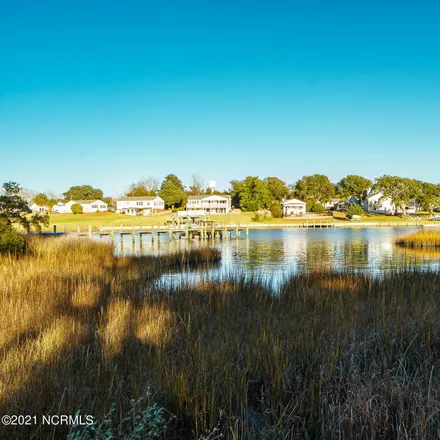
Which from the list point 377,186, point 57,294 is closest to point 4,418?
point 57,294

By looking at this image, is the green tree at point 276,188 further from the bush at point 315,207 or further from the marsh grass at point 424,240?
the marsh grass at point 424,240

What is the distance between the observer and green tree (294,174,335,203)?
11296 centimetres

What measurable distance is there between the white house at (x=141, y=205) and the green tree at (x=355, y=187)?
176 feet

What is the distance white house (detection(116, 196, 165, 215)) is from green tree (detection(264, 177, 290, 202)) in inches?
1143

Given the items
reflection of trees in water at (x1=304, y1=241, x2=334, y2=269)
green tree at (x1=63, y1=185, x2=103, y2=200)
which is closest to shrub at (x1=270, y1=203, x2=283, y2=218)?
reflection of trees in water at (x1=304, y1=241, x2=334, y2=269)

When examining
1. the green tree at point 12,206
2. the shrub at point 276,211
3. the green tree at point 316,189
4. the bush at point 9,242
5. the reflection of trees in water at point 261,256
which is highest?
the green tree at point 316,189

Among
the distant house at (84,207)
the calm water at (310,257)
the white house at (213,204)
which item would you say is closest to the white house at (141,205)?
the distant house at (84,207)

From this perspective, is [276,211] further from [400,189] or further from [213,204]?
[400,189]

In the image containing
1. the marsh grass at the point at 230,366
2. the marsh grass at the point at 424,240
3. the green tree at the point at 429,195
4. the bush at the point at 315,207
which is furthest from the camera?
the bush at the point at 315,207

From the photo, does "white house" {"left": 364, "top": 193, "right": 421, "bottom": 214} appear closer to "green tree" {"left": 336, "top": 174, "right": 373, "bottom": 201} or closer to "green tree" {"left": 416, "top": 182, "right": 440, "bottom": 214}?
"green tree" {"left": 416, "top": 182, "right": 440, "bottom": 214}

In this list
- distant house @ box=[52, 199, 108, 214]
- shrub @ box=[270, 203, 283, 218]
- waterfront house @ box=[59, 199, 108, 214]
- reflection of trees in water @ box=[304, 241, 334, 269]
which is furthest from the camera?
distant house @ box=[52, 199, 108, 214]

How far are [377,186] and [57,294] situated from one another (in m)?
95.6

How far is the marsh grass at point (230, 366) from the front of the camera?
329 centimetres

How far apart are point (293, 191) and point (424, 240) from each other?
300 feet
